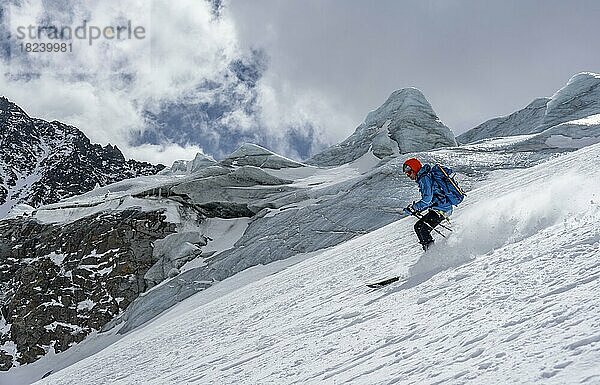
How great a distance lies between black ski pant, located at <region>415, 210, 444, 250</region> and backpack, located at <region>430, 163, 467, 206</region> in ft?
1.84

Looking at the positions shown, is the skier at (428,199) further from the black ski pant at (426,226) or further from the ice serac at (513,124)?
the ice serac at (513,124)

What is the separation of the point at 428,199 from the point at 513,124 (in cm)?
7548

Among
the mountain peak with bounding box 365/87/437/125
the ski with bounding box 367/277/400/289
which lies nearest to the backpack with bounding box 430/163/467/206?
the ski with bounding box 367/277/400/289

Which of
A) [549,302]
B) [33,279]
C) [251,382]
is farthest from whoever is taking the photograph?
[33,279]

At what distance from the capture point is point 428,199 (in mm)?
11367

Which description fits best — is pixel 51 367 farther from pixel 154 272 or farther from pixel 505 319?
pixel 505 319

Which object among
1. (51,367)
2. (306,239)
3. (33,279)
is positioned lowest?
(51,367)

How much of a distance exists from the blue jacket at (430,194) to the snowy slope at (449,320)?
2.33 ft

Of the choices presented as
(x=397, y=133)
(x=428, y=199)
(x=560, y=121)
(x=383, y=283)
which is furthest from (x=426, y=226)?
(x=560, y=121)

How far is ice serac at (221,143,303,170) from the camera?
2581 inches

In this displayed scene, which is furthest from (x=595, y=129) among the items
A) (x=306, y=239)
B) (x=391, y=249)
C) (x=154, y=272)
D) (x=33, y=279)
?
(x=33, y=279)

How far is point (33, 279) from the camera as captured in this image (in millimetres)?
48625

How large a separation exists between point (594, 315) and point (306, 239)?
1229 inches

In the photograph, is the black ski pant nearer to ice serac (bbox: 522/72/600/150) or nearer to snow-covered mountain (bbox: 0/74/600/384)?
snow-covered mountain (bbox: 0/74/600/384)
